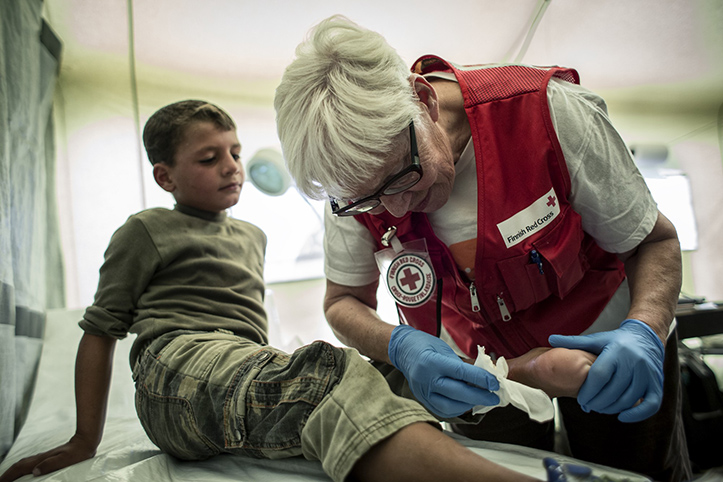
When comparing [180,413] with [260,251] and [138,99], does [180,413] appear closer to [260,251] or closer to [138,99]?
[260,251]

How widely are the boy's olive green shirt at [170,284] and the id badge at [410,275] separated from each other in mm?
431

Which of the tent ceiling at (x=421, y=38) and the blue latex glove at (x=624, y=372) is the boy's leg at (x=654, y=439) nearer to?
the blue latex glove at (x=624, y=372)

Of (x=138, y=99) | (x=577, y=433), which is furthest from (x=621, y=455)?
(x=138, y=99)

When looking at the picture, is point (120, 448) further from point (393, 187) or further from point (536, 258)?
point (536, 258)

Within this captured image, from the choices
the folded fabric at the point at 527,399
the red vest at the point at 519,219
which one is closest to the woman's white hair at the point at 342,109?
the red vest at the point at 519,219

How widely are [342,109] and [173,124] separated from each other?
0.73 m

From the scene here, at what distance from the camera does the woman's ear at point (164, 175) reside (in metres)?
1.31

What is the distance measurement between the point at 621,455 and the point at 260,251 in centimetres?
111

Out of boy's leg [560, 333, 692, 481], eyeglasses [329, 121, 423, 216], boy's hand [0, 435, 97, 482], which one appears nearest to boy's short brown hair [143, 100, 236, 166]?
eyeglasses [329, 121, 423, 216]

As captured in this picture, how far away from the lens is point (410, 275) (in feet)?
3.13

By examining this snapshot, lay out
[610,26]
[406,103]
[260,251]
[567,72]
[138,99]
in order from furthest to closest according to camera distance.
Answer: [138,99], [610,26], [260,251], [567,72], [406,103]

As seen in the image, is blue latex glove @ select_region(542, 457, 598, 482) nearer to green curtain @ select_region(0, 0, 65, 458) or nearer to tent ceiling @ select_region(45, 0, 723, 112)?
green curtain @ select_region(0, 0, 65, 458)

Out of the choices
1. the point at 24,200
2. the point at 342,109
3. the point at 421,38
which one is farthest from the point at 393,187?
the point at 421,38

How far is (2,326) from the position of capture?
113 centimetres
